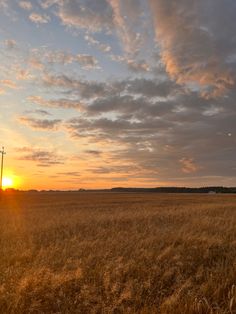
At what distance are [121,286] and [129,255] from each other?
286 centimetres

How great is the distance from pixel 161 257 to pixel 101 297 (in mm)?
3436

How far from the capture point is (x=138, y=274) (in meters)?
8.91

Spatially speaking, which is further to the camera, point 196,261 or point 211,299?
point 196,261

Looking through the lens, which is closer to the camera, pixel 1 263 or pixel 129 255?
pixel 1 263

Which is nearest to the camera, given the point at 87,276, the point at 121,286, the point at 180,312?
the point at 180,312

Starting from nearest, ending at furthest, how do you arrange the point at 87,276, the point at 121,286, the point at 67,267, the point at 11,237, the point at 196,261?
1. the point at 121,286
2. the point at 87,276
3. the point at 67,267
4. the point at 196,261
5. the point at 11,237

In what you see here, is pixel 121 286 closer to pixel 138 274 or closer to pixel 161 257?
pixel 138 274

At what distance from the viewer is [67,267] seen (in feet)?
31.4

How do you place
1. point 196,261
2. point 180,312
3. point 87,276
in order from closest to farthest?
point 180,312
point 87,276
point 196,261

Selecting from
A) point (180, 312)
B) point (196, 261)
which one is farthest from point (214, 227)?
point (180, 312)

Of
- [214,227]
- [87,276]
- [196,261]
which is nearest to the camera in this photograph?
[87,276]

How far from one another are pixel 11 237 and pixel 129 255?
638 cm

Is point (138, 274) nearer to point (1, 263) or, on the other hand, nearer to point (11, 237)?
point (1, 263)

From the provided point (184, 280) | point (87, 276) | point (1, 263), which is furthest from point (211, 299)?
point (1, 263)
